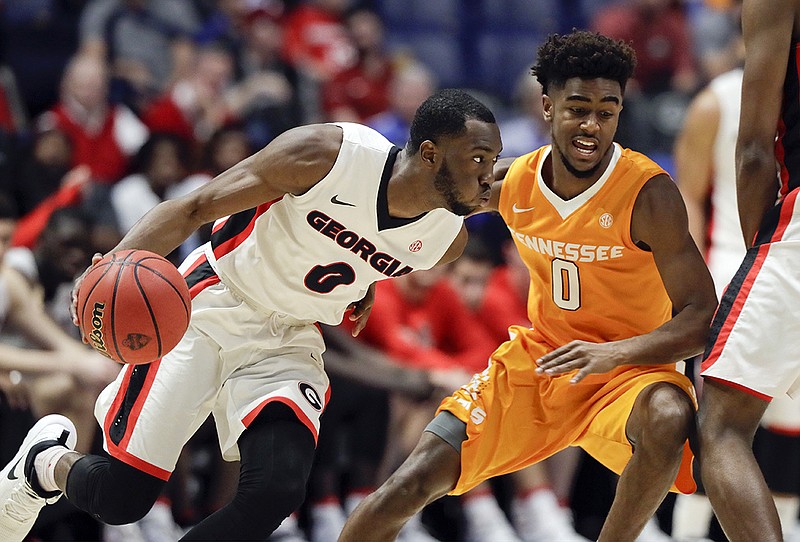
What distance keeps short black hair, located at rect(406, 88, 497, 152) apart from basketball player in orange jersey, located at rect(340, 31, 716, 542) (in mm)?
303

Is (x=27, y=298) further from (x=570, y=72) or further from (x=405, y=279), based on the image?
(x=570, y=72)

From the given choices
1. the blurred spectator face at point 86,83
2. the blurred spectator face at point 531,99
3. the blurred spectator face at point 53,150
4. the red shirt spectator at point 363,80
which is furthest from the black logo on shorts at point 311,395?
the red shirt spectator at point 363,80

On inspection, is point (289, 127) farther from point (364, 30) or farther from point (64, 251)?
point (64, 251)

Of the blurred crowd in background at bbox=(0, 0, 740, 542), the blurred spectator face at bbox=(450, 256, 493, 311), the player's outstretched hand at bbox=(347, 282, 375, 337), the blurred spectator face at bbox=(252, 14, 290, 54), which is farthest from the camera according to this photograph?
the blurred spectator face at bbox=(252, 14, 290, 54)

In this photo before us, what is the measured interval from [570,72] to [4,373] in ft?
11.0

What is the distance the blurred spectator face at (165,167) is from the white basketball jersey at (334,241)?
3.08 m

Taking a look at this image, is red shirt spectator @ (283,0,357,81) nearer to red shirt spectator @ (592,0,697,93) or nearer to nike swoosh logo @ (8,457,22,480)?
red shirt spectator @ (592,0,697,93)

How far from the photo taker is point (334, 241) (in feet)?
13.7

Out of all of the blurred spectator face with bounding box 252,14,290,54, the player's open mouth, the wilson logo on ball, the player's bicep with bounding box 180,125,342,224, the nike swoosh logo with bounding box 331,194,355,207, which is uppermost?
the player's open mouth

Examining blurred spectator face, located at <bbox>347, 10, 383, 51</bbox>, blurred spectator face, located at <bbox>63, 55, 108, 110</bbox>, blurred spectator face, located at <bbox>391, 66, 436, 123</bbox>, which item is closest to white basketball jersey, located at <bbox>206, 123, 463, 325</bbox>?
blurred spectator face, located at <bbox>63, 55, 108, 110</bbox>

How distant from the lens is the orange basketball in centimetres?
379

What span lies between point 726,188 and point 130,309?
322 cm

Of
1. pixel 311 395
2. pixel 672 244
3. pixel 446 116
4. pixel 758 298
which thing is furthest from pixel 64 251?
pixel 758 298

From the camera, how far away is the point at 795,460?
5664mm
